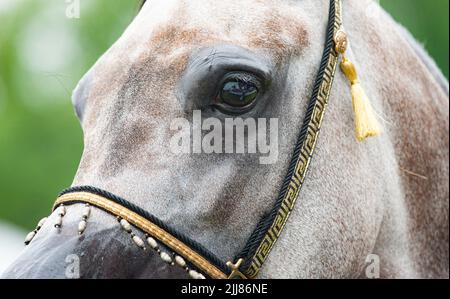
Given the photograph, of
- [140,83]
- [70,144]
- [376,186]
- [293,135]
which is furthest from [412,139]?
[70,144]

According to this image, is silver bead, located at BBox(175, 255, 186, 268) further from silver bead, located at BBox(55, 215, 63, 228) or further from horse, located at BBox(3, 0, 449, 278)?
silver bead, located at BBox(55, 215, 63, 228)

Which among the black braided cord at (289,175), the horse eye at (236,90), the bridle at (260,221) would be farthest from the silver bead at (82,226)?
the horse eye at (236,90)

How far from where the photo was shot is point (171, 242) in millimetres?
2840

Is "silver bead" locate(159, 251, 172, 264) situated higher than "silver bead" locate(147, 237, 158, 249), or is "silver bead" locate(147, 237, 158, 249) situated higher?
"silver bead" locate(147, 237, 158, 249)

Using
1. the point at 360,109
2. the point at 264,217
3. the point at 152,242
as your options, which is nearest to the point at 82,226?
the point at 152,242

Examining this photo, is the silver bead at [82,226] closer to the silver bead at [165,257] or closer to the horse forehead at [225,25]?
the silver bead at [165,257]

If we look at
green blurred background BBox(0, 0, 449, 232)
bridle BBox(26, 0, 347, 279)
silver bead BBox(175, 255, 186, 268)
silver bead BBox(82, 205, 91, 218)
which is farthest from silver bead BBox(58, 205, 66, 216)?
green blurred background BBox(0, 0, 449, 232)

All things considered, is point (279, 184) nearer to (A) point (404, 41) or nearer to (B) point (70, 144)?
(A) point (404, 41)

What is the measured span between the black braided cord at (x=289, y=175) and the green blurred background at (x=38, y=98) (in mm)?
12979

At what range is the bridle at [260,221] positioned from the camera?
112 inches

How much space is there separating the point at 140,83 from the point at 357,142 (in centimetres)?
114

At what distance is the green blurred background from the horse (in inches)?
509

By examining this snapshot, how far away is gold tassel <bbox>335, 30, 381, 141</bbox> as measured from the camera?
11.0 feet

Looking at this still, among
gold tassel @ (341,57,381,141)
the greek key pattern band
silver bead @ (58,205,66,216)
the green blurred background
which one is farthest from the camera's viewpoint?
the green blurred background
